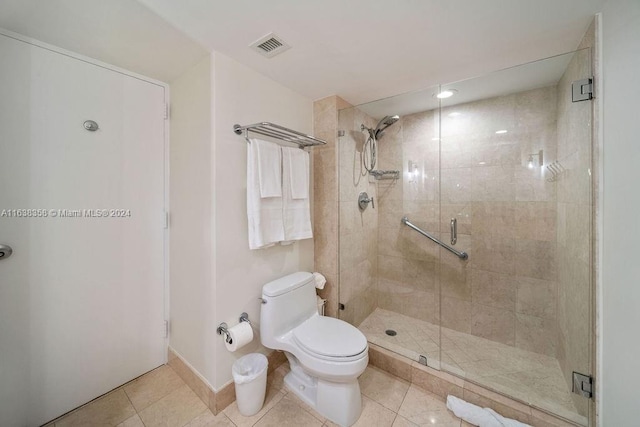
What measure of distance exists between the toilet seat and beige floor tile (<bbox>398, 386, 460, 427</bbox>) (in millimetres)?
509

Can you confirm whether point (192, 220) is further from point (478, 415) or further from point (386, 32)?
point (478, 415)

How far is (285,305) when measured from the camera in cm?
152

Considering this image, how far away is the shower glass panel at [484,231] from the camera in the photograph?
1364 millimetres

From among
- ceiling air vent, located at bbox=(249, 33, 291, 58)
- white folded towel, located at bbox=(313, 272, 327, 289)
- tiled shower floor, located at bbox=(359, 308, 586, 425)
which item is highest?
ceiling air vent, located at bbox=(249, 33, 291, 58)

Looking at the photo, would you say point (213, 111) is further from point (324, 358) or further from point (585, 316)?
point (585, 316)

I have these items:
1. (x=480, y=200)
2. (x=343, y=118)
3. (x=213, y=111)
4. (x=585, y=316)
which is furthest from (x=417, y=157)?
(x=213, y=111)

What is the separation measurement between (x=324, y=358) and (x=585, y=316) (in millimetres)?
1427

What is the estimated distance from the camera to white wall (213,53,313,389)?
1342mm

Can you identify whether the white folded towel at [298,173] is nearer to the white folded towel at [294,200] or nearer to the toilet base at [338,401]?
the white folded towel at [294,200]

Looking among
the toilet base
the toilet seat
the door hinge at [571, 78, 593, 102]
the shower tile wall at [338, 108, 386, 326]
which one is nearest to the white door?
the toilet seat

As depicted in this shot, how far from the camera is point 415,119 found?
2.11 metres

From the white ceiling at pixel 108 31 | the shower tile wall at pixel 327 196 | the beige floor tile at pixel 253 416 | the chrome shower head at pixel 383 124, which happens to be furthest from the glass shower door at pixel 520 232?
the white ceiling at pixel 108 31

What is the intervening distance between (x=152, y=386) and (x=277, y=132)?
1.93 metres

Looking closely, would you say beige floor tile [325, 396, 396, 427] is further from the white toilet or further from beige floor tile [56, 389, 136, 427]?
beige floor tile [56, 389, 136, 427]
